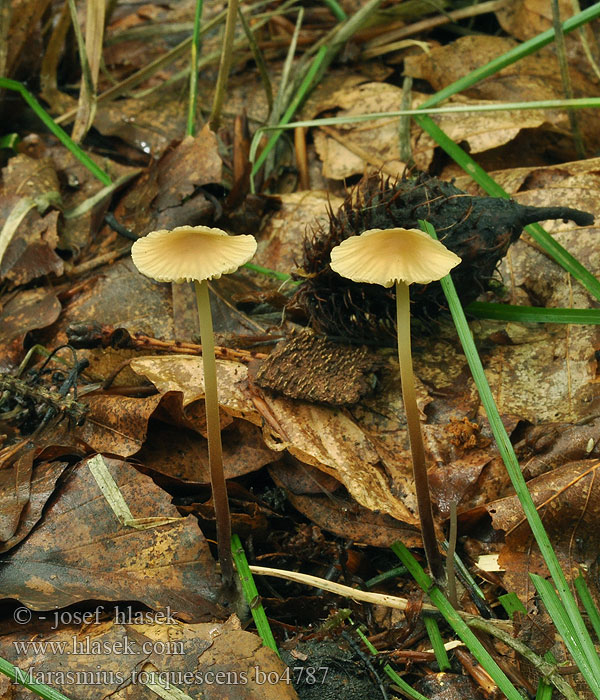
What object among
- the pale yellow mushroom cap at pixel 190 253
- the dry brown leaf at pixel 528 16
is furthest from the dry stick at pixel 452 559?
the dry brown leaf at pixel 528 16

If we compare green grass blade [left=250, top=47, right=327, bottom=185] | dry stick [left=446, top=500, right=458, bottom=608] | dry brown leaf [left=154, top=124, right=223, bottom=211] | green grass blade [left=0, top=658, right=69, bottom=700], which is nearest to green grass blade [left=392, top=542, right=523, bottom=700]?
dry stick [left=446, top=500, right=458, bottom=608]

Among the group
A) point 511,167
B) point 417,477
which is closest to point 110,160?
point 511,167

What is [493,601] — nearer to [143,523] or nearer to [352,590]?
[352,590]

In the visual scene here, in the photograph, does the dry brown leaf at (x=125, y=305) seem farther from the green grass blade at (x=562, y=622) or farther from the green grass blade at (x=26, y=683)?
the green grass blade at (x=562, y=622)

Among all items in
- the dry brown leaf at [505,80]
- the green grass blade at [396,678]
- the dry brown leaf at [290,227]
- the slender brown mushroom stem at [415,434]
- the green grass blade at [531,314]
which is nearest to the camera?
the green grass blade at [396,678]

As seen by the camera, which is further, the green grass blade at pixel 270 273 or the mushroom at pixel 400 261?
the green grass blade at pixel 270 273

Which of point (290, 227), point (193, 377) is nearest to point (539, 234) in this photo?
point (290, 227)

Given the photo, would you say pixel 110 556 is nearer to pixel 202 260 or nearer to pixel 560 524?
pixel 202 260
